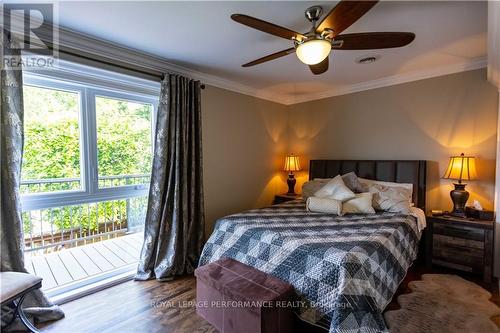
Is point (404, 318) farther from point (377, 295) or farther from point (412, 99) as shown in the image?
point (412, 99)

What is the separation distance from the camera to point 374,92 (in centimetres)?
363

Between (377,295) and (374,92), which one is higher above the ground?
(374,92)

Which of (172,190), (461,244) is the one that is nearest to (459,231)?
(461,244)

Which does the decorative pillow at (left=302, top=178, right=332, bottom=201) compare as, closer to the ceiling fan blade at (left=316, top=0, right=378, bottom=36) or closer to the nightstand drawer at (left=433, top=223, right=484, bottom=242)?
the nightstand drawer at (left=433, top=223, right=484, bottom=242)

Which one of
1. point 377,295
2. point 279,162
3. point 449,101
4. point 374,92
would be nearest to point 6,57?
point 377,295

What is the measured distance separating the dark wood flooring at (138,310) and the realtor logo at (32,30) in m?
2.09

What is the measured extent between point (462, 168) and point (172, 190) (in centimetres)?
319

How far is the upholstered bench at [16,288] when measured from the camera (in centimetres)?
159

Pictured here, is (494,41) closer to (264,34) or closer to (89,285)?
(264,34)

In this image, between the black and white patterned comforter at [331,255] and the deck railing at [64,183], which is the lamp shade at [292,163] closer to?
the black and white patterned comforter at [331,255]

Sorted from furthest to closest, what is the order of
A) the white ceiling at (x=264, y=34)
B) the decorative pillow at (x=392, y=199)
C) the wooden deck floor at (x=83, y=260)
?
the decorative pillow at (x=392, y=199)
the wooden deck floor at (x=83, y=260)
the white ceiling at (x=264, y=34)

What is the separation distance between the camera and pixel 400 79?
3.37 meters

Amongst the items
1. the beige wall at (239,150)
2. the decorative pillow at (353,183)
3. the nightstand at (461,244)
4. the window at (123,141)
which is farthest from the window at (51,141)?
the nightstand at (461,244)

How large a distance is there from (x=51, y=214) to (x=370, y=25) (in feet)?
12.1
